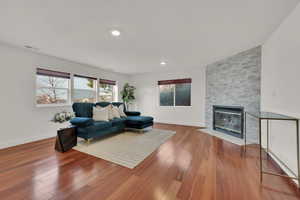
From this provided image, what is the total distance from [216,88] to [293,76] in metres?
2.32

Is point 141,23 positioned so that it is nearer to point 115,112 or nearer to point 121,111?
point 115,112

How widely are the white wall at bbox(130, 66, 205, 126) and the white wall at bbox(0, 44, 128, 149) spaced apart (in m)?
3.44

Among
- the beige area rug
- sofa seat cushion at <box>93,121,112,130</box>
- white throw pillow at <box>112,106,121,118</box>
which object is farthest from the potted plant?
the beige area rug

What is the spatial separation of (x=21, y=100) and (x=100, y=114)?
6.03 ft

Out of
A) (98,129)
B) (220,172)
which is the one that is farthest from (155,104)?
(220,172)

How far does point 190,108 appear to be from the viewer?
4.90m

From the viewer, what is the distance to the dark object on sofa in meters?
2.42

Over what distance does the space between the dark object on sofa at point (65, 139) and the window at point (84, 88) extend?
1682mm

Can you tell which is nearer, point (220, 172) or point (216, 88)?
point (220, 172)

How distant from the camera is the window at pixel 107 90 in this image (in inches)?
198

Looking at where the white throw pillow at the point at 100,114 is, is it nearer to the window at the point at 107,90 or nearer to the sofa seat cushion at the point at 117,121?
the sofa seat cushion at the point at 117,121

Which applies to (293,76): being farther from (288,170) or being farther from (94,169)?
(94,169)

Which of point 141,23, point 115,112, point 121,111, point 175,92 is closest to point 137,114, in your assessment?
point 121,111

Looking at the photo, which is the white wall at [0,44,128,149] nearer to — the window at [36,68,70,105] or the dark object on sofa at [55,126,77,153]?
the window at [36,68,70,105]
